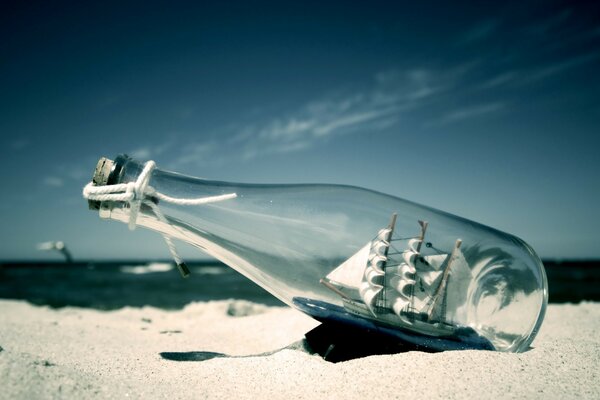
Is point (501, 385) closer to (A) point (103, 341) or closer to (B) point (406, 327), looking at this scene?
(B) point (406, 327)

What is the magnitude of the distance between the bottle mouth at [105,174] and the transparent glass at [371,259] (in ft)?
0.26

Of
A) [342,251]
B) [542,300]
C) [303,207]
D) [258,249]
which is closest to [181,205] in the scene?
[258,249]

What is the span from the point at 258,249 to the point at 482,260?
1.31 meters

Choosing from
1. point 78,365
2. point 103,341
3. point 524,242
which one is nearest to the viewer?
point 78,365

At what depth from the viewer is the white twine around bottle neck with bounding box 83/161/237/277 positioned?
6.37 feet

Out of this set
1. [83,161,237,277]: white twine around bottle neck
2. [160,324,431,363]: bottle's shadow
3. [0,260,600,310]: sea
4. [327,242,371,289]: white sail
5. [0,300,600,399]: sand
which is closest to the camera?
[0,300,600,399]: sand

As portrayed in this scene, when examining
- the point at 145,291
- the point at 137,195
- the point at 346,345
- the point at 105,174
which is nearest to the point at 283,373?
the point at 346,345

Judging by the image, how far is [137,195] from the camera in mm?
1957

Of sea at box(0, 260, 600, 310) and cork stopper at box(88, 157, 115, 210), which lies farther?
sea at box(0, 260, 600, 310)

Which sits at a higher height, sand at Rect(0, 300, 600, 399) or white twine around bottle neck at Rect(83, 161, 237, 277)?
white twine around bottle neck at Rect(83, 161, 237, 277)

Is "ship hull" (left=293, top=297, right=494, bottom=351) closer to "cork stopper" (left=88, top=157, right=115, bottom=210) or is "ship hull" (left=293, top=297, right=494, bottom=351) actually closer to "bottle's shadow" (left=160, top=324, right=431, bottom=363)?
"bottle's shadow" (left=160, top=324, right=431, bottom=363)

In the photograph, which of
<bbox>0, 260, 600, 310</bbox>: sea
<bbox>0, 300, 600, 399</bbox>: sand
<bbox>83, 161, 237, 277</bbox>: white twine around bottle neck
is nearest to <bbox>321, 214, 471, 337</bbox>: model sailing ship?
<bbox>0, 300, 600, 399</bbox>: sand

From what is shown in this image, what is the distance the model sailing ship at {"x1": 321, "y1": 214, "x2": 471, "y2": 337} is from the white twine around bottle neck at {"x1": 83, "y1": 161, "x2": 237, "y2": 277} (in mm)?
850

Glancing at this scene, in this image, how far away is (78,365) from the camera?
209 centimetres
